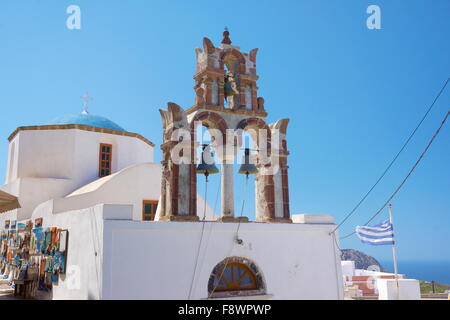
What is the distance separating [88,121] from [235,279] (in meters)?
11.4

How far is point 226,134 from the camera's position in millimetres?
8281

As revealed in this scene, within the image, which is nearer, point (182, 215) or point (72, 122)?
point (182, 215)

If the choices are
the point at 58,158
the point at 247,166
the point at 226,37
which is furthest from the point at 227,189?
the point at 58,158

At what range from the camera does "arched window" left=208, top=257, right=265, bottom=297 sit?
7148 mm

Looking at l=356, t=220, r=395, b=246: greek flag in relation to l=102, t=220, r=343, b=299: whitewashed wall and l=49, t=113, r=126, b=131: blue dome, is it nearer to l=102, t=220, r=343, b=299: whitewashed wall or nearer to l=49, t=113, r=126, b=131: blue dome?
l=102, t=220, r=343, b=299: whitewashed wall

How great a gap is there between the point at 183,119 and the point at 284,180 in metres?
2.78

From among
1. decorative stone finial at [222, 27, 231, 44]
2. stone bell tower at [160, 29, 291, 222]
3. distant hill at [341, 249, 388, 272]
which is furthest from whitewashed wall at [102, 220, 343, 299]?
distant hill at [341, 249, 388, 272]

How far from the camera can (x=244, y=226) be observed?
24.6 ft

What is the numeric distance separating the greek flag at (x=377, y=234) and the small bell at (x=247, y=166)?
502 cm

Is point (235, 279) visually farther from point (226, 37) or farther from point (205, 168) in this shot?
point (226, 37)

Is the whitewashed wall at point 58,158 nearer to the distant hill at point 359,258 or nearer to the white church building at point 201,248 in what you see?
the white church building at point 201,248

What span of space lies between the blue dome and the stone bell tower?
868 centimetres
